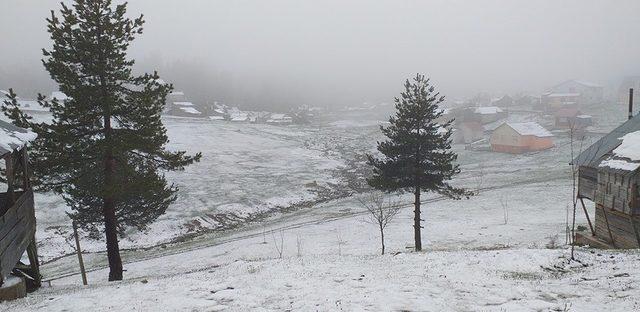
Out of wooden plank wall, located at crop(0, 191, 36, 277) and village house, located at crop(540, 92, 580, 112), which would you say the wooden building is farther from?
village house, located at crop(540, 92, 580, 112)

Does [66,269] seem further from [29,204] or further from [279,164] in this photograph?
[279,164]

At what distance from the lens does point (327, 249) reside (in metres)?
32.4

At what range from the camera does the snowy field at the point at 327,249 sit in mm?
11078

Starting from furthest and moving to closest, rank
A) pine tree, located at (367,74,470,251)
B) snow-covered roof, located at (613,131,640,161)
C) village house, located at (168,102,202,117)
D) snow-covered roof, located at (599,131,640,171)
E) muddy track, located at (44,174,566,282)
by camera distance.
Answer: village house, located at (168,102,202,117), muddy track, located at (44,174,566,282), pine tree, located at (367,74,470,251), snow-covered roof, located at (613,131,640,161), snow-covered roof, located at (599,131,640,171)

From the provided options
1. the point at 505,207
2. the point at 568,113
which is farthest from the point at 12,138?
the point at 568,113

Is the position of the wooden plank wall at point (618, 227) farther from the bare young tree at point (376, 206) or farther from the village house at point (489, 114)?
the village house at point (489, 114)

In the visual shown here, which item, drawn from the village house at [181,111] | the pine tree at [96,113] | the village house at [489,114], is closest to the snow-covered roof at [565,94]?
the village house at [489,114]

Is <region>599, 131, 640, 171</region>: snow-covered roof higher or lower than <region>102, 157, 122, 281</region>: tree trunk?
higher

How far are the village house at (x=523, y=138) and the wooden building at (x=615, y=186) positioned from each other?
59267 millimetres

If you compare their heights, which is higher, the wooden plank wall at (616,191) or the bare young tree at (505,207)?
the wooden plank wall at (616,191)

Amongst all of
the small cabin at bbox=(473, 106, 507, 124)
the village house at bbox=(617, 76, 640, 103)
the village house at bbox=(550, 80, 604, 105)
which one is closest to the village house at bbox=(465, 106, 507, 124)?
the small cabin at bbox=(473, 106, 507, 124)

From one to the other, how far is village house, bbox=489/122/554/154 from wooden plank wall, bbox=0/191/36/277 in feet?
260

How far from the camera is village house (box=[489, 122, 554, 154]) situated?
78000 mm

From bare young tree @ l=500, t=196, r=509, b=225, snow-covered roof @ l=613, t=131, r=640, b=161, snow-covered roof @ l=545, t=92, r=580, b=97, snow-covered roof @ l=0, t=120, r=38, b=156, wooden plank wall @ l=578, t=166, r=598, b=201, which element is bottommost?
bare young tree @ l=500, t=196, r=509, b=225
